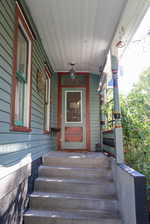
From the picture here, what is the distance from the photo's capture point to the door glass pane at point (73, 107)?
17.7 feet

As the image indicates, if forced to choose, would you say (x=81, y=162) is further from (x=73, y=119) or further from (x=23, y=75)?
(x=73, y=119)

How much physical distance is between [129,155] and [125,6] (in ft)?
8.36

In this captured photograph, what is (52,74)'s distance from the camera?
5.38m

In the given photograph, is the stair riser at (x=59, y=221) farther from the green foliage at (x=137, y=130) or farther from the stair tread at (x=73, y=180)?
the green foliage at (x=137, y=130)

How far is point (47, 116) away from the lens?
15.1 feet

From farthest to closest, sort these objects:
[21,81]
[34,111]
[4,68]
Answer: [34,111]
[21,81]
[4,68]

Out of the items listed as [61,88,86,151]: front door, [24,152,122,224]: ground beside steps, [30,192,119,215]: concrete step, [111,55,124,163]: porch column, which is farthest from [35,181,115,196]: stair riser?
[61,88,86,151]: front door

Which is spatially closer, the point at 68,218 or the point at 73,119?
the point at 68,218

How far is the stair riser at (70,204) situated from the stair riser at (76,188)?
20cm

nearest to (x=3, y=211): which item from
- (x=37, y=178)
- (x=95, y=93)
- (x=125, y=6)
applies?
(x=37, y=178)

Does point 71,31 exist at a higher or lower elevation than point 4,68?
higher

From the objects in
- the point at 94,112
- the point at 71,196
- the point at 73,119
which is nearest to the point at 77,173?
the point at 71,196

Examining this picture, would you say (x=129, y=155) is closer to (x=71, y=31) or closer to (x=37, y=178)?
(x=37, y=178)

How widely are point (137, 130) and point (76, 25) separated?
228 cm
